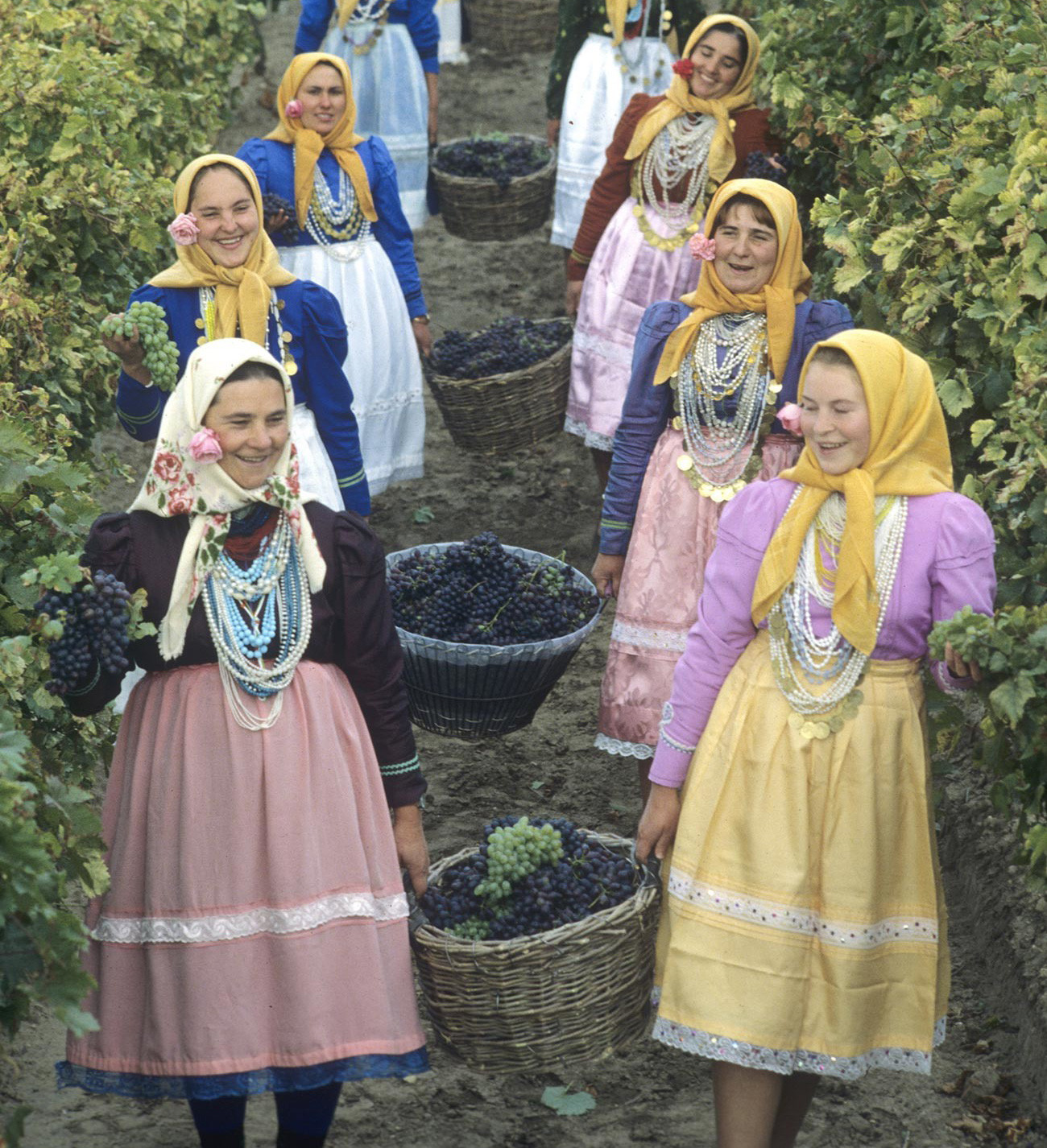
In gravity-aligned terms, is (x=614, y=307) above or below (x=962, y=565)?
above

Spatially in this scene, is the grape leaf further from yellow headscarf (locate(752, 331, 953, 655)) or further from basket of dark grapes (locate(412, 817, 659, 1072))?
yellow headscarf (locate(752, 331, 953, 655))

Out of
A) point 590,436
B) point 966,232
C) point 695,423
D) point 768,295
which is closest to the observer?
point 966,232

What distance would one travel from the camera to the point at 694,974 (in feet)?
11.7

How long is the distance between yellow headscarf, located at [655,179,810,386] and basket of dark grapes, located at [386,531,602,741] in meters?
0.86

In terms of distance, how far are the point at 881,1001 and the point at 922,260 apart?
235 centimetres

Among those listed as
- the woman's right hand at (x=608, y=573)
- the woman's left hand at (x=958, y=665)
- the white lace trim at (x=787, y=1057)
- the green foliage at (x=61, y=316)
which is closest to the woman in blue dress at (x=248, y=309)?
the green foliage at (x=61, y=316)

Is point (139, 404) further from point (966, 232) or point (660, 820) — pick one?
point (966, 232)

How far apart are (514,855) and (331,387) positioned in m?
2.00

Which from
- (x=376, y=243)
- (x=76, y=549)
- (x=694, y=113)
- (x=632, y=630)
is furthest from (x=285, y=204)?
(x=76, y=549)

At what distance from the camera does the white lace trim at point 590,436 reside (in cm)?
687

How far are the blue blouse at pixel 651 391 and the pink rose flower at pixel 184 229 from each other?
143cm

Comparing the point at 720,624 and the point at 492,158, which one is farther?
the point at 492,158

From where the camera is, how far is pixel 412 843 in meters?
3.88

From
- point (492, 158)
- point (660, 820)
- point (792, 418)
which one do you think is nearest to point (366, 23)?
point (492, 158)
